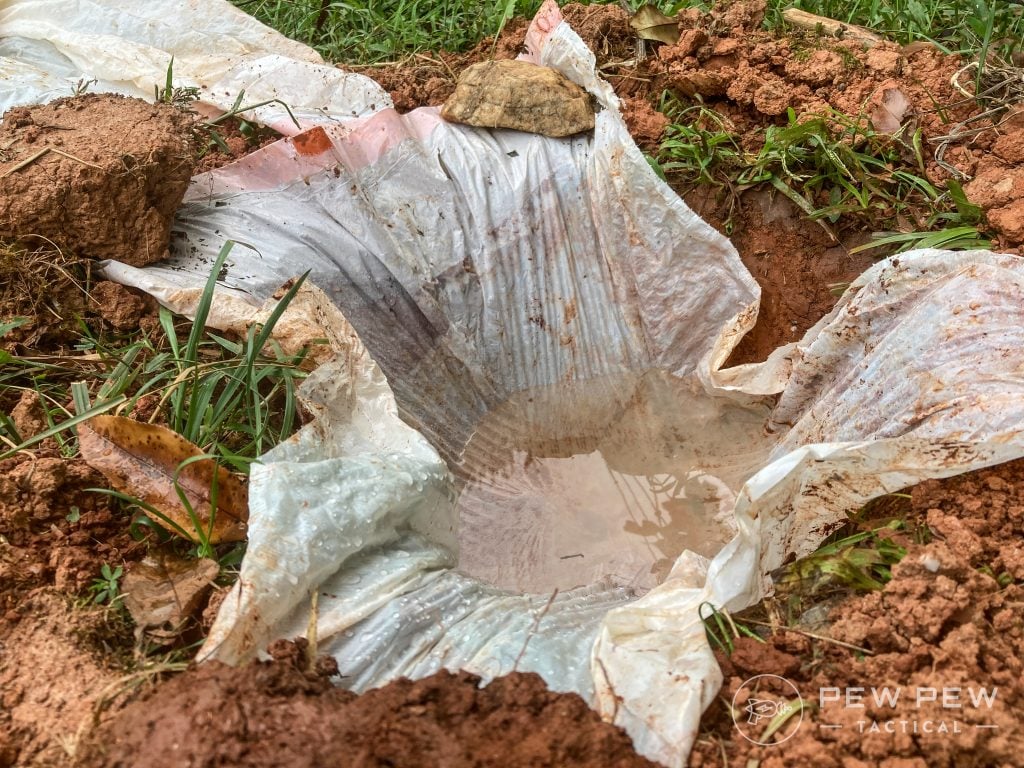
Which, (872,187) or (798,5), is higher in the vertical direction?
(798,5)

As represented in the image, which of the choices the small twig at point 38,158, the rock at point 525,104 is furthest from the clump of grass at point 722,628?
the small twig at point 38,158

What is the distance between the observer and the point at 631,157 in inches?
86.4

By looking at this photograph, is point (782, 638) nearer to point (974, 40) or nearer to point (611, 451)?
point (611, 451)

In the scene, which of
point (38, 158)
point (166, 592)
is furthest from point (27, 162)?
point (166, 592)

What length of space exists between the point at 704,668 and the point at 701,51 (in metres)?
1.84

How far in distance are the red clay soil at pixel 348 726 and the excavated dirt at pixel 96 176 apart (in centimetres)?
114

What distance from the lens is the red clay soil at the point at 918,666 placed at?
4.27 ft

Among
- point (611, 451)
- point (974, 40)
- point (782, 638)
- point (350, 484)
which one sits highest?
point (974, 40)

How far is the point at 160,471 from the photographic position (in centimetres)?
170

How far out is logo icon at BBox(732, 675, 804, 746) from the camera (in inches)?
53.5

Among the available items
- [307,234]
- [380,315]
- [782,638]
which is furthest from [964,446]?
[307,234]

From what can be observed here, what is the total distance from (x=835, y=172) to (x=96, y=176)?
183cm

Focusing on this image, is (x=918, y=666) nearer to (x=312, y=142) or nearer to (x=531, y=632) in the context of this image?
(x=531, y=632)

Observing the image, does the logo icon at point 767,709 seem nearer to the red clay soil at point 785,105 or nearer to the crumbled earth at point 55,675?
the crumbled earth at point 55,675
